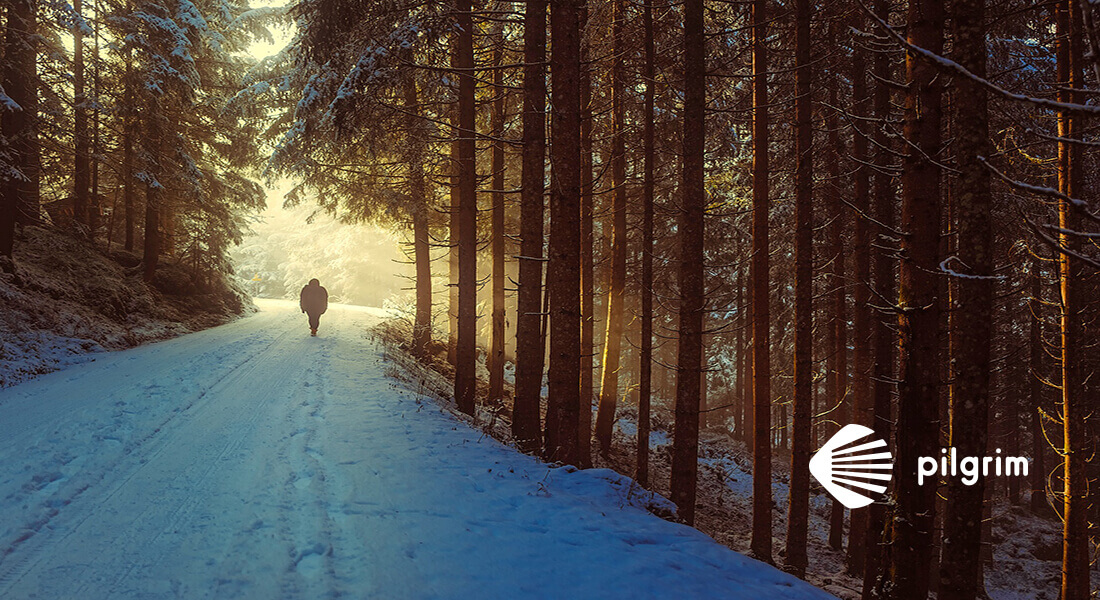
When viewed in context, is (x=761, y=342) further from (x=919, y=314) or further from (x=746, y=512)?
(x=746, y=512)

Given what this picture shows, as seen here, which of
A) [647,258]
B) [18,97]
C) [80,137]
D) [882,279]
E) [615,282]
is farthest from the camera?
[80,137]

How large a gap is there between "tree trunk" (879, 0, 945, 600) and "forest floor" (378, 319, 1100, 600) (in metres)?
5.33

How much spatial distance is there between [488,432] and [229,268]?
2331 centimetres

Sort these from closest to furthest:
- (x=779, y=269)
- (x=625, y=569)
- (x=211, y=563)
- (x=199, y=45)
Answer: (x=211, y=563) → (x=625, y=569) → (x=779, y=269) → (x=199, y=45)

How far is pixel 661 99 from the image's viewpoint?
13.3 meters

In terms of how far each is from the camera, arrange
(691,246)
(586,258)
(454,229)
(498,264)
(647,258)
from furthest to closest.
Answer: (454,229) < (498,264) < (586,258) < (647,258) < (691,246)

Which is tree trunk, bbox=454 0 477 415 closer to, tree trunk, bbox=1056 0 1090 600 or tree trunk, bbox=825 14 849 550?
tree trunk, bbox=825 14 849 550

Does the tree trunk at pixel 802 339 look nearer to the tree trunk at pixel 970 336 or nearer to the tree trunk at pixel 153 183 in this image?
the tree trunk at pixel 970 336

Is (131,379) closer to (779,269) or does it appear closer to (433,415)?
(433,415)

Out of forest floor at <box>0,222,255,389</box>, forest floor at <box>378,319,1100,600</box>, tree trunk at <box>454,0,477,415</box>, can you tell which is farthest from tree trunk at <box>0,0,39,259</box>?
tree trunk at <box>454,0,477,415</box>

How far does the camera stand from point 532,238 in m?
9.16

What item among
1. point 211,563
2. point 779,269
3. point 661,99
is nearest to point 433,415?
point 211,563

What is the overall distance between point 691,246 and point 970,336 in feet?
14.4

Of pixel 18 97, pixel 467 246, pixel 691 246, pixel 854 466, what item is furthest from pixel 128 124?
pixel 854 466
